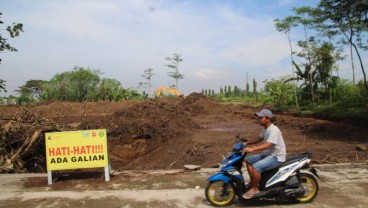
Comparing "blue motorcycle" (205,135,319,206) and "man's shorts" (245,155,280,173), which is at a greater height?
"man's shorts" (245,155,280,173)

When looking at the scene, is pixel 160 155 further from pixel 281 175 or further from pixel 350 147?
pixel 281 175

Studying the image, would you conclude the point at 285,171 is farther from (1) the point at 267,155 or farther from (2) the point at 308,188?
(2) the point at 308,188

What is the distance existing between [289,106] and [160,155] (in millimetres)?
15287

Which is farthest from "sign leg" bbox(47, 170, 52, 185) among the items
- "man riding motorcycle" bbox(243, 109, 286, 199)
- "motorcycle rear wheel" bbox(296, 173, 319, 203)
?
"motorcycle rear wheel" bbox(296, 173, 319, 203)

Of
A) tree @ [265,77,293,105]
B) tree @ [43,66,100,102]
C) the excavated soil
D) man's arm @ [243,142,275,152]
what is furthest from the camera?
tree @ [43,66,100,102]

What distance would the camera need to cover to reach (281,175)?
18.5ft

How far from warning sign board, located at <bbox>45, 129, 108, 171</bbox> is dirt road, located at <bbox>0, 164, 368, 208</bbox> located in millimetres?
390

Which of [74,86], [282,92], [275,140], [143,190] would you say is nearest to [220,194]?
[275,140]

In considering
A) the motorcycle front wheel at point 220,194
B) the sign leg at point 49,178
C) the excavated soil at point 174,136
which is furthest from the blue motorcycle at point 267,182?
the sign leg at point 49,178

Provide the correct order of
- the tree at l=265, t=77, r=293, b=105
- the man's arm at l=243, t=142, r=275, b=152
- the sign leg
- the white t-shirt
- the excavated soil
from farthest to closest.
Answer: the tree at l=265, t=77, r=293, b=105 < the excavated soil < the sign leg < the white t-shirt < the man's arm at l=243, t=142, r=275, b=152

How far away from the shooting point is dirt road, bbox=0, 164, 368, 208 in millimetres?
5996

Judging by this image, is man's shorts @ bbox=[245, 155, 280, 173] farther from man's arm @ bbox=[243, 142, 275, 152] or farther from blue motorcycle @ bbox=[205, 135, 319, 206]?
man's arm @ bbox=[243, 142, 275, 152]

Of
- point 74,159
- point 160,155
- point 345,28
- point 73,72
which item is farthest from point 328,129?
point 73,72

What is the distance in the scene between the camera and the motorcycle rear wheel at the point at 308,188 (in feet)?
19.0
